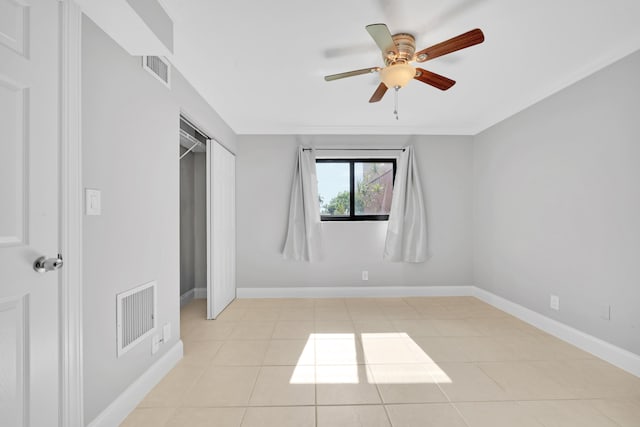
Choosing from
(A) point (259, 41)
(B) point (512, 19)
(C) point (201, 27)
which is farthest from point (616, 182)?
(C) point (201, 27)

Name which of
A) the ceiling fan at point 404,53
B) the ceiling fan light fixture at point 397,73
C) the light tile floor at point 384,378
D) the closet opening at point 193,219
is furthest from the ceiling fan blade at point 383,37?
the closet opening at point 193,219

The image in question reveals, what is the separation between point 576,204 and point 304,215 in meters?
2.84

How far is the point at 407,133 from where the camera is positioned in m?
4.12

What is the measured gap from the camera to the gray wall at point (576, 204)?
6.97ft

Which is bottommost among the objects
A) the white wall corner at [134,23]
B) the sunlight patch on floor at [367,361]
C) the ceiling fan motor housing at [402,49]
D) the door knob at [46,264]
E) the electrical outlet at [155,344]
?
the sunlight patch on floor at [367,361]

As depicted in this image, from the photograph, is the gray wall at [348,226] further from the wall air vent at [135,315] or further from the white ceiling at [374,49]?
the wall air vent at [135,315]

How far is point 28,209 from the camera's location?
3.60 ft

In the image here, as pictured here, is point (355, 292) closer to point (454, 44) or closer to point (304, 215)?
point (304, 215)

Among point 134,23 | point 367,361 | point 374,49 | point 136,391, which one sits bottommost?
point 367,361

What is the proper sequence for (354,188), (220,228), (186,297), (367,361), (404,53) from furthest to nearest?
(354,188), (186,297), (220,228), (367,361), (404,53)

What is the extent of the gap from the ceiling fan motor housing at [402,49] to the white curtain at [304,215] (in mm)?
2139

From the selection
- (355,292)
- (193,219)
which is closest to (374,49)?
(355,292)

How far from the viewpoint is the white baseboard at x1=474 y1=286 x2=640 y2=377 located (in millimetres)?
2113

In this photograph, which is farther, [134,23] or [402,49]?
[402,49]
